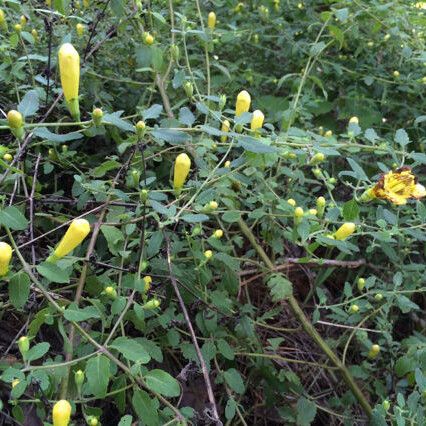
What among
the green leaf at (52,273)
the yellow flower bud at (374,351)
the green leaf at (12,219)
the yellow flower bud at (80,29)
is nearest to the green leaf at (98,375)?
the green leaf at (52,273)

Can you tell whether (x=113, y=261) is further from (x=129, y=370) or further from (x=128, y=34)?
(x=128, y=34)

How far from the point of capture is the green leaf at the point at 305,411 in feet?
4.23

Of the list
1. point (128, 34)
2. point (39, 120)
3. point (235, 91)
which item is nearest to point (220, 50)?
point (235, 91)

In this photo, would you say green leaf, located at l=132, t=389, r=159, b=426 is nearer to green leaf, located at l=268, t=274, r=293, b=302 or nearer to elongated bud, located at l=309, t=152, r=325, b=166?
green leaf, located at l=268, t=274, r=293, b=302

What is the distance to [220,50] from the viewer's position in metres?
2.12

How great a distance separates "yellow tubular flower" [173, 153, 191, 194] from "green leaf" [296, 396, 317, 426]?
642mm

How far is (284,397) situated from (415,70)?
1334 mm

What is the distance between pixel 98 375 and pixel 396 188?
0.72 metres

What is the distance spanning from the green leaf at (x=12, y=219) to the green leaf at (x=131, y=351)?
0.77ft

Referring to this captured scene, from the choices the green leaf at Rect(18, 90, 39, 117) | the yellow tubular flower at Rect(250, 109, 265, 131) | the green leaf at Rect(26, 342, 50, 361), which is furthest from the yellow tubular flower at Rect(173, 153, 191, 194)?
the green leaf at Rect(26, 342, 50, 361)

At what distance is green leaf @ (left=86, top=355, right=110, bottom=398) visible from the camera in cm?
79

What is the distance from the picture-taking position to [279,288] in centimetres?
129

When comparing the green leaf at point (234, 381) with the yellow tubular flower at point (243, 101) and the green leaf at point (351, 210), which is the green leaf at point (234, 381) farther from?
the yellow tubular flower at point (243, 101)

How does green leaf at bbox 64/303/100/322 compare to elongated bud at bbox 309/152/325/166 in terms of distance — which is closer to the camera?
green leaf at bbox 64/303/100/322
